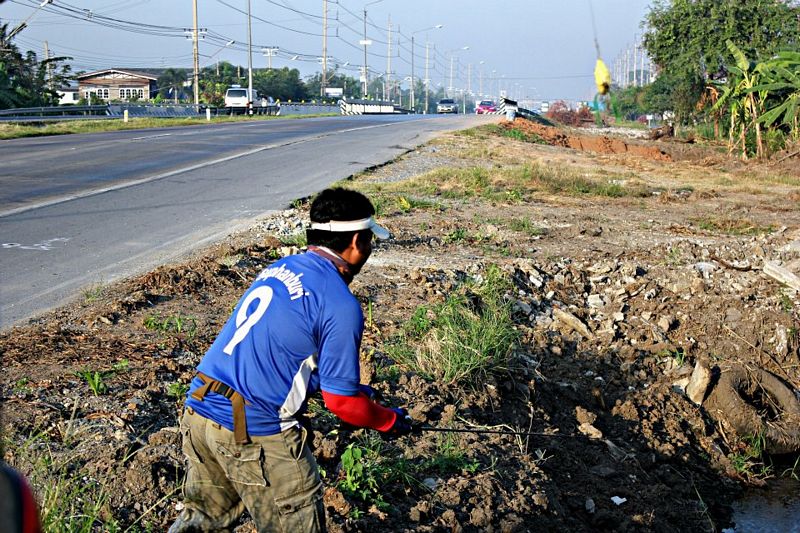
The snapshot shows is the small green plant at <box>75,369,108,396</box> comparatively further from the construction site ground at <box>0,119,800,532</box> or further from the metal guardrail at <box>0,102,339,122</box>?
the metal guardrail at <box>0,102,339,122</box>

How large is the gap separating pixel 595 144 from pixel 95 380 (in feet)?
82.8

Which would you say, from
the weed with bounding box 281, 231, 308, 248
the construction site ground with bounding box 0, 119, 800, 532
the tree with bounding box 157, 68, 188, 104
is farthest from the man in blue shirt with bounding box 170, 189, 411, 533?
the tree with bounding box 157, 68, 188, 104

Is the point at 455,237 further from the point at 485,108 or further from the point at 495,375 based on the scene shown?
the point at 485,108

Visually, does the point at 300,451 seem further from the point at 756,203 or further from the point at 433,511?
the point at 756,203

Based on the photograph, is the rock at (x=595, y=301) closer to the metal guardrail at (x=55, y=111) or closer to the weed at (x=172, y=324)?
the weed at (x=172, y=324)

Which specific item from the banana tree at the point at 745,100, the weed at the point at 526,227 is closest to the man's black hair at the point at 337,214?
the weed at the point at 526,227

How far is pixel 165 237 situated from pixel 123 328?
3.90m

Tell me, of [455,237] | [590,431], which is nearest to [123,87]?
[455,237]

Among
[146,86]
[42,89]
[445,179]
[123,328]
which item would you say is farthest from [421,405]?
[146,86]

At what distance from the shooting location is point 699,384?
7168 mm

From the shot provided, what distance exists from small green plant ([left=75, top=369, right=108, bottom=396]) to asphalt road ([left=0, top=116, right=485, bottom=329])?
5.45 ft

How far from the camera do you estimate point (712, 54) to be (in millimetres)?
33094

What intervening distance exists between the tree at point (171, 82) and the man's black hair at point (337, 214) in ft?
256

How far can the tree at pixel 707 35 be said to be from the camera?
32.2 m
